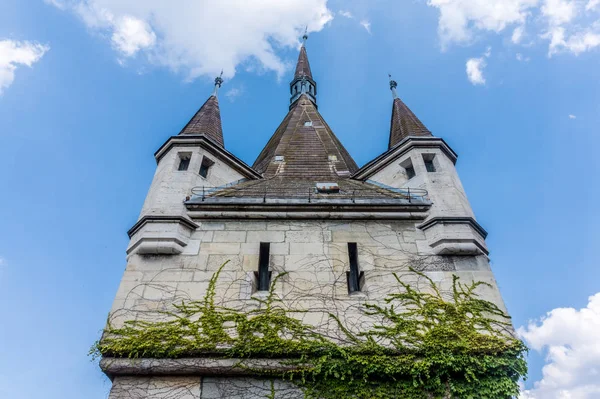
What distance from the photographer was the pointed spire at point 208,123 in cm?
1105

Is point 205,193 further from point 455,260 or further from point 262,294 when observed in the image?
point 455,260

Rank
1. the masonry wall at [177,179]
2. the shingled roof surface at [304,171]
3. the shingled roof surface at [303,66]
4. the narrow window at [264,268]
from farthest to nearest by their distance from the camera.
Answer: the shingled roof surface at [303,66] → the shingled roof surface at [304,171] → the masonry wall at [177,179] → the narrow window at [264,268]

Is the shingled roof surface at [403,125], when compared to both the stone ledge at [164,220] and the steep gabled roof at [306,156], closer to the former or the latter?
the steep gabled roof at [306,156]

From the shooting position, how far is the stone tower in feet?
19.2

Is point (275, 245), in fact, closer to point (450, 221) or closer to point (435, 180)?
point (450, 221)

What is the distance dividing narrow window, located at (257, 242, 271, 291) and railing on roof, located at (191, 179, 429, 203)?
102 cm

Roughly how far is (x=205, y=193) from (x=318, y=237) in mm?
2951

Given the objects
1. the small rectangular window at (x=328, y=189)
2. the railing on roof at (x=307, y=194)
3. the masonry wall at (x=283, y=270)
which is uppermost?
the small rectangular window at (x=328, y=189)

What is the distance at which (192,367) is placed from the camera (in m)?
5.79

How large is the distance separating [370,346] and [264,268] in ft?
8.34

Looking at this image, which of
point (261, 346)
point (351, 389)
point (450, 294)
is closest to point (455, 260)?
point (450, 294)

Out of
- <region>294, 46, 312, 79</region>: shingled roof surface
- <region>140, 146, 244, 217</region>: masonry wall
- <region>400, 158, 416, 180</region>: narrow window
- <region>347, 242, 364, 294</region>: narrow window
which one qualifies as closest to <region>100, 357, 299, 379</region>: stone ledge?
<region>347, 242, 364, 294</region>: narrow window

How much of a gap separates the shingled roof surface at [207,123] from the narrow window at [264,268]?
13.6 ft

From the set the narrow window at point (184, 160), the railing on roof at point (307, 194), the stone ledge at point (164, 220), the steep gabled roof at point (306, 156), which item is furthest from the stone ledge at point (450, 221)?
the narrow window at point (184, 160)
